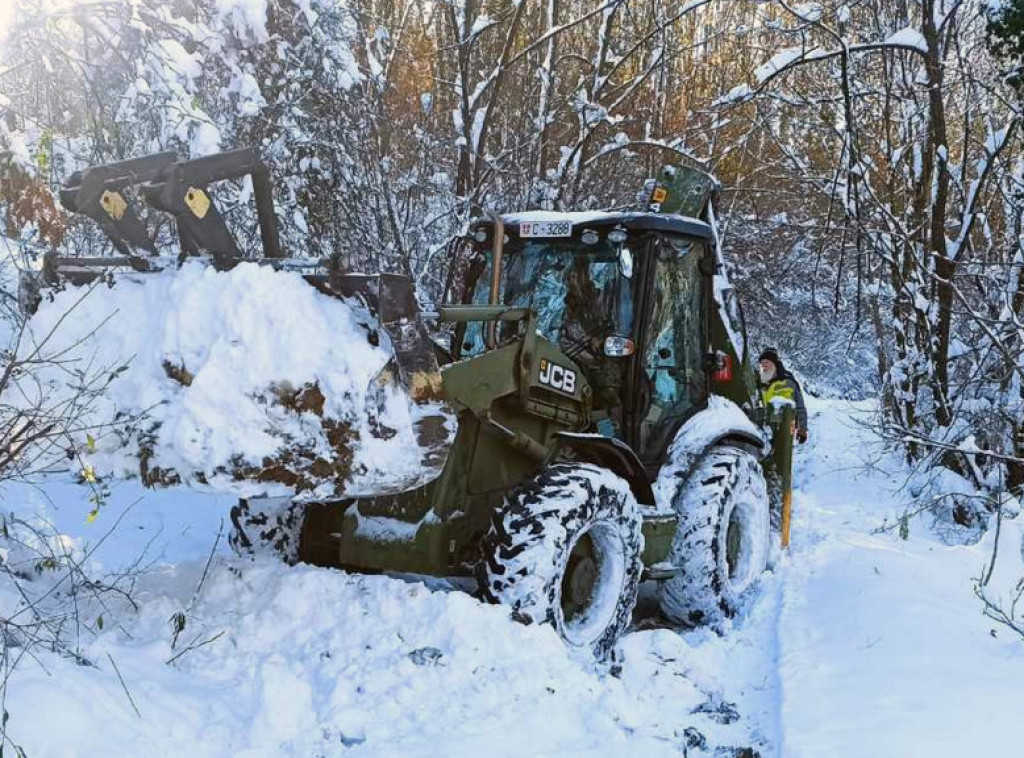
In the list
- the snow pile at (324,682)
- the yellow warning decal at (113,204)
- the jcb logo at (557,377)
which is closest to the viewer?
the snow pile at (324,682)

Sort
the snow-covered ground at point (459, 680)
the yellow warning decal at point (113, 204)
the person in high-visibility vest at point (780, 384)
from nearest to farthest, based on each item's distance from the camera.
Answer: the snow-covered ground at point (459, 680) → the yellow warning decal at point (113, 204) → the person in high-visibility vest at point (780, 384)

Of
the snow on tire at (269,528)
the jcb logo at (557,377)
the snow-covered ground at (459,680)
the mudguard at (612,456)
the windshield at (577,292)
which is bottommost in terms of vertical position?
the snow-covered ground at (459,680)

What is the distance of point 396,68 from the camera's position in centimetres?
1248

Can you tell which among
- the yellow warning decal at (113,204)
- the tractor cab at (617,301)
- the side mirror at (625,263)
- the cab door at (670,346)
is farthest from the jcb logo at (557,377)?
the yellow warning decal at (113,204)

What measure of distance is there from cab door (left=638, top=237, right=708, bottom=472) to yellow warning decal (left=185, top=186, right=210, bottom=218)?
2725 mm

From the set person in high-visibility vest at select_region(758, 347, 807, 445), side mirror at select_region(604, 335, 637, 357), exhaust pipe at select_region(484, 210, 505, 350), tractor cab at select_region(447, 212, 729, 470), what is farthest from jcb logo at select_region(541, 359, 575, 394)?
person in high-visibility vest at select_region(758, 347, 807, 445)

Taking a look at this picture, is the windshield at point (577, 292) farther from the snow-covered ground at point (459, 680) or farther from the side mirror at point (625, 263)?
the snow-covered ground at point (459, 680)

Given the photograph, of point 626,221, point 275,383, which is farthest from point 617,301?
point 275,383

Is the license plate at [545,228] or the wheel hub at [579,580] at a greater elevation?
the license plate at [545,228]

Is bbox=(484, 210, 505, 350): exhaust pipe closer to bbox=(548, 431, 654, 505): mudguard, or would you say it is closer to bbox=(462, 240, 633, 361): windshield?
bbox=(548, 431, 654, 505): mudguard

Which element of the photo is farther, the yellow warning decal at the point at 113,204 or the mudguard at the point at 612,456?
the mudguard at the point at 612,456

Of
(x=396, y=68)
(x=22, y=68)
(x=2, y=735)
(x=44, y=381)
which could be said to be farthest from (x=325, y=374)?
(x=396, y=68)

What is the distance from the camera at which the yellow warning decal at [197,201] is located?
3.93 m

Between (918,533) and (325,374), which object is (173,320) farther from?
(918,533)
